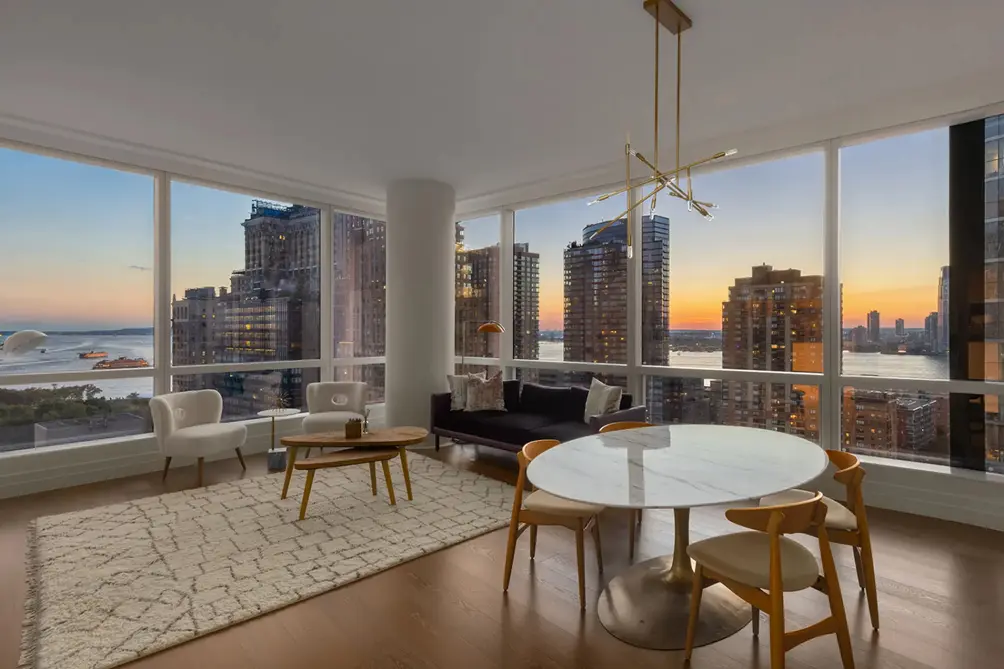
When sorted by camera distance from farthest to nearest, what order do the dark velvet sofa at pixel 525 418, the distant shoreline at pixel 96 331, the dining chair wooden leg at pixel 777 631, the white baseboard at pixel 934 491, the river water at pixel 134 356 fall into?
the dark velvet sofa at pixel 525 418
the distant shoreline at pixel 96 331
the river water at pixel 134 356
the white baseboard at pixel 934 491
the dining chair wooden leg at pixel 777 631

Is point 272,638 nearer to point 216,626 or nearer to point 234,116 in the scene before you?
point 216,626

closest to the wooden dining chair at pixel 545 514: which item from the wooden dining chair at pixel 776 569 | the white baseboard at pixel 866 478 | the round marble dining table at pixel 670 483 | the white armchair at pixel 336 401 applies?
the round marble dining table at pixel 670 483

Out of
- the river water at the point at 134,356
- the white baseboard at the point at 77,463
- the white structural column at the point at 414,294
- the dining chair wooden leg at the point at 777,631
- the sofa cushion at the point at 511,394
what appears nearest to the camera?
the dining chair wooden leg at the point at 777,631

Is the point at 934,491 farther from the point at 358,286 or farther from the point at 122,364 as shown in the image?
the point at 122,364

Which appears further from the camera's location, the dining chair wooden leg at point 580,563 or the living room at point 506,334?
the dining chair wooden leg at point 580,563

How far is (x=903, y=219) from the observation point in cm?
419

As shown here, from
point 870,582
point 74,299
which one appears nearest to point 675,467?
point 870,582

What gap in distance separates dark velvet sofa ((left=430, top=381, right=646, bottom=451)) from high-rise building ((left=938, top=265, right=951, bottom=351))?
236cm

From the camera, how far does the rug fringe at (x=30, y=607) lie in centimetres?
219

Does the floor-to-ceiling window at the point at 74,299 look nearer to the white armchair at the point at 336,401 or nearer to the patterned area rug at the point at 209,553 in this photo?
the patterned area rug at the point at 209,553

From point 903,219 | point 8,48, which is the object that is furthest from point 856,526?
point 8,48

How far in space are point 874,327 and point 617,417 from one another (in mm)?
2246

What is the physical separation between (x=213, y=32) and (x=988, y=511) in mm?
6014

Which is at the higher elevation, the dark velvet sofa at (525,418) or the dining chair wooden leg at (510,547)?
the dark velvet sofa at (525,418)
